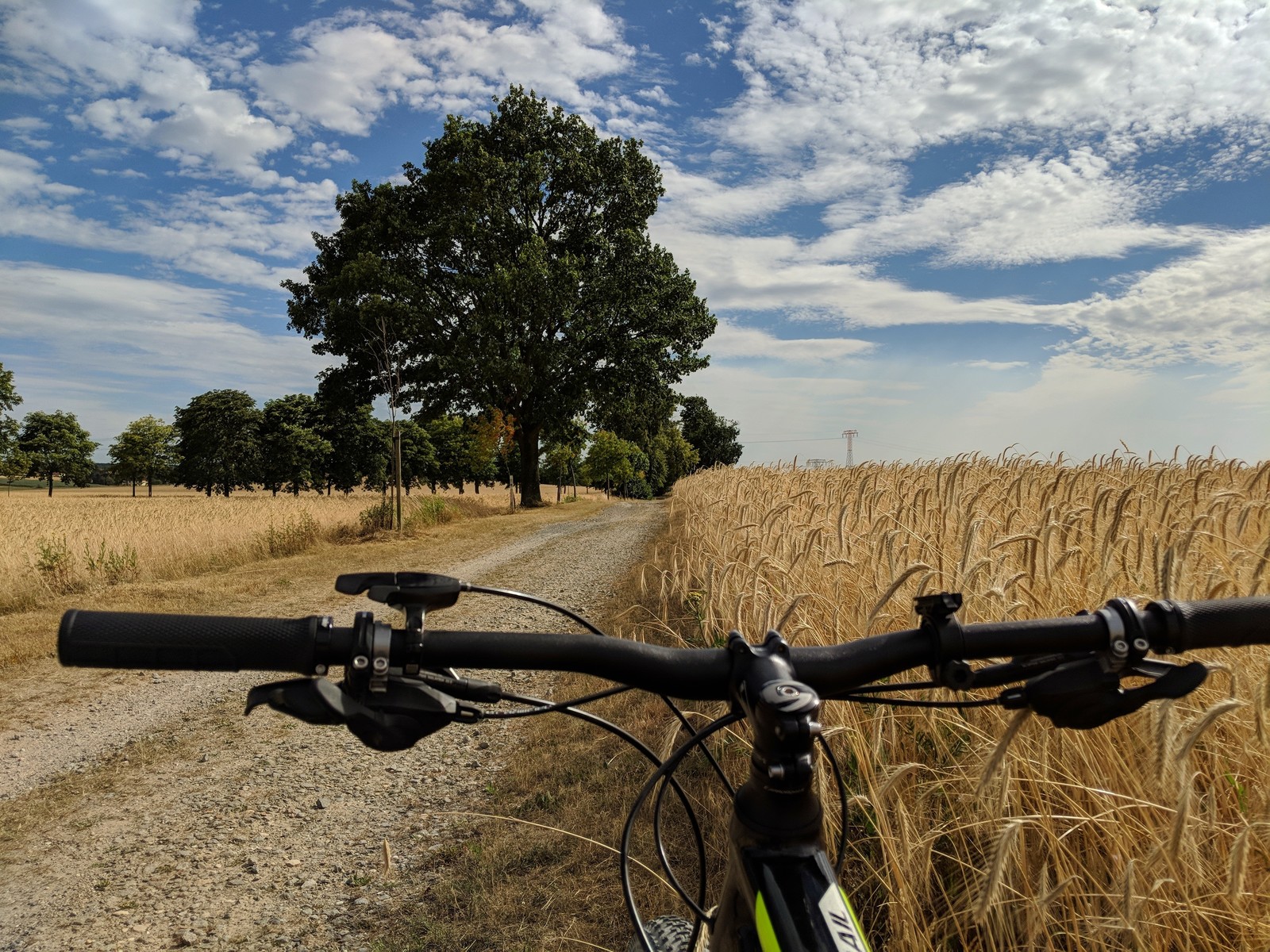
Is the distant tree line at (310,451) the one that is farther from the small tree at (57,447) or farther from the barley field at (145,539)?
the barley field at (145,539)

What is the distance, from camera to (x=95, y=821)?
14.2ft

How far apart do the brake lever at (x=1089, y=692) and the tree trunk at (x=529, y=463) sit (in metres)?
30.1

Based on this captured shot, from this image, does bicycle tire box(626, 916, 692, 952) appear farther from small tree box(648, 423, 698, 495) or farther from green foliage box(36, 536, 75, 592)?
small tree box(648, 423, 698, 495)

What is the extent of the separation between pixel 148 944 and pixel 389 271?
25.7 meters

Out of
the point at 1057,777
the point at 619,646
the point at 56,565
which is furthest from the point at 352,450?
the point at 619,646

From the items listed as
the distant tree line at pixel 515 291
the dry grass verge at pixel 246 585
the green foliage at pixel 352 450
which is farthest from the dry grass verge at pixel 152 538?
the green foliage at pixel 352 450

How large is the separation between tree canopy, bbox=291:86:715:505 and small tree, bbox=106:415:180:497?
2379 inches

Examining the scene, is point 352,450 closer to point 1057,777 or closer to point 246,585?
point 246,585

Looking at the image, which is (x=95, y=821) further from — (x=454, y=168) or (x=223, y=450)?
(x=223, y=450)

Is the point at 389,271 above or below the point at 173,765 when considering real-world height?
above

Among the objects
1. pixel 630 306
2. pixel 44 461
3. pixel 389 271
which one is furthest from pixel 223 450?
pixel 630 306

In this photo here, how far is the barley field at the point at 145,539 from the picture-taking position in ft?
35.0

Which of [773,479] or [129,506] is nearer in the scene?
[773,479]

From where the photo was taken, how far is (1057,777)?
7.95 ft
